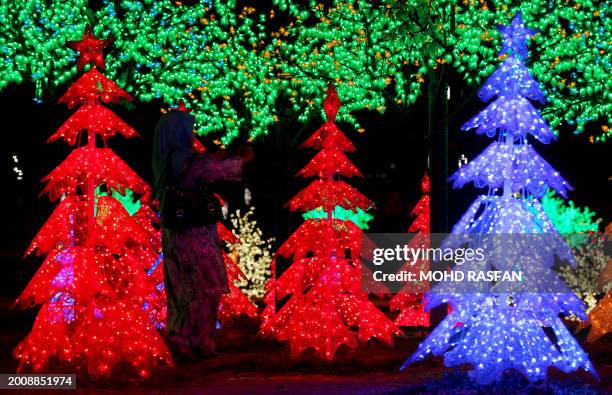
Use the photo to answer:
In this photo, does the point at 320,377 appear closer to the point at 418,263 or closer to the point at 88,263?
the point at 88,263

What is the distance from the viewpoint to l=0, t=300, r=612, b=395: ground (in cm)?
920

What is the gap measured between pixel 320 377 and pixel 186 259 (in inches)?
83.3

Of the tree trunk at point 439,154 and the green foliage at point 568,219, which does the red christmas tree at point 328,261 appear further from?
the green foliage at point 568,219

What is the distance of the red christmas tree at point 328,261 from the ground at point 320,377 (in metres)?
0.38

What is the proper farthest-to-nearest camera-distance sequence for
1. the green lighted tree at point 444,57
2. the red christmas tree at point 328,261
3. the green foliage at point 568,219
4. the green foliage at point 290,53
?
the green foliage at point 568,219 < the green foliage at point 290,53 < the green lighted tree at point 444,57 < the red christmas tree at point 328,261

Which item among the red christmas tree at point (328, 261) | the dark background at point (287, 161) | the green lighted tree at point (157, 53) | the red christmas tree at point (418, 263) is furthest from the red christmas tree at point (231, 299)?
the green lighted tree at point (157, 53)

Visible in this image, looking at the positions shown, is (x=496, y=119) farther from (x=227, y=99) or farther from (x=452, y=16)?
(x=227, y=99)

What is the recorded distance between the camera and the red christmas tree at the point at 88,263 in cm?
1021

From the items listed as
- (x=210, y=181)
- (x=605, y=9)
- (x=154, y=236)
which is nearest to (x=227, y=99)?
(x=154, y=236)

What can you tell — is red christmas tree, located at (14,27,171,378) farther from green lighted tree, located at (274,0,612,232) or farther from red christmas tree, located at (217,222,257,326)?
green lighted tree, located at (274,0,612,232)

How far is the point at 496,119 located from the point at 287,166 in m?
9.54

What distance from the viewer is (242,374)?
10398 mm

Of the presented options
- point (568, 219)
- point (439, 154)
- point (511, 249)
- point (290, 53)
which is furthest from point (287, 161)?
point (511, 249)

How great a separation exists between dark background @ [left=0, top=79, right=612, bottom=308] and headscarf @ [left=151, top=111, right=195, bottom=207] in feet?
25.0
